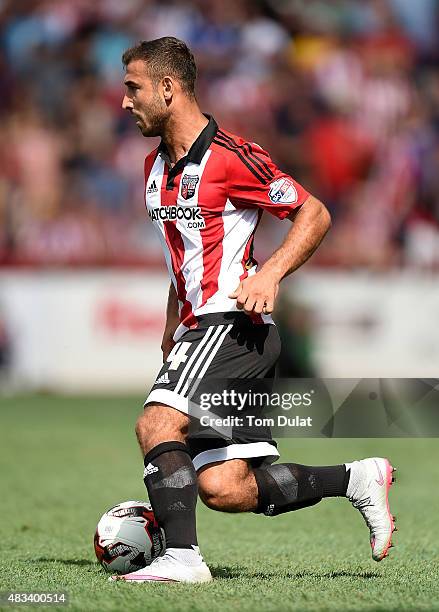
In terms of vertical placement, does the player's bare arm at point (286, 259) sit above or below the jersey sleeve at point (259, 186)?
below

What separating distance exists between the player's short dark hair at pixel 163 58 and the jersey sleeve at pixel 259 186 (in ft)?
1.28

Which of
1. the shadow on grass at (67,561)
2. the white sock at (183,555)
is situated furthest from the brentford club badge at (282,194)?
the shadow on grass at (67,561)

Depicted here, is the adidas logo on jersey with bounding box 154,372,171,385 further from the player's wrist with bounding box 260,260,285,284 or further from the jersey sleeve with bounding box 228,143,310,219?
the jersey sleeve with bounding box 228,143,310,219

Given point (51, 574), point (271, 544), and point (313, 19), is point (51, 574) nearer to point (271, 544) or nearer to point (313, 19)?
point (271, 544)

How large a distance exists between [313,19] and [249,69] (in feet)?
5.32

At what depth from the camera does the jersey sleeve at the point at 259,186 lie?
457 centimetres

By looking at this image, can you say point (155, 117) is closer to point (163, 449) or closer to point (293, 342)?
point (163, 449)

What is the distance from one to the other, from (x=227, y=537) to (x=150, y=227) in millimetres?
9993

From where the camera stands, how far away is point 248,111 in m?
17.1

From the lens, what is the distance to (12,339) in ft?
46.8

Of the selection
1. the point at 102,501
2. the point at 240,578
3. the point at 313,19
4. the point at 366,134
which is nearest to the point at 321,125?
the point at 366,134

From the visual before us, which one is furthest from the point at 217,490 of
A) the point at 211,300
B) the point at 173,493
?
the point at 211,300

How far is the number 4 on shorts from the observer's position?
452cm

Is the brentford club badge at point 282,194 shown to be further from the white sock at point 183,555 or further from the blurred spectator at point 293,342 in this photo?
the blurred spectator at point 293,342
